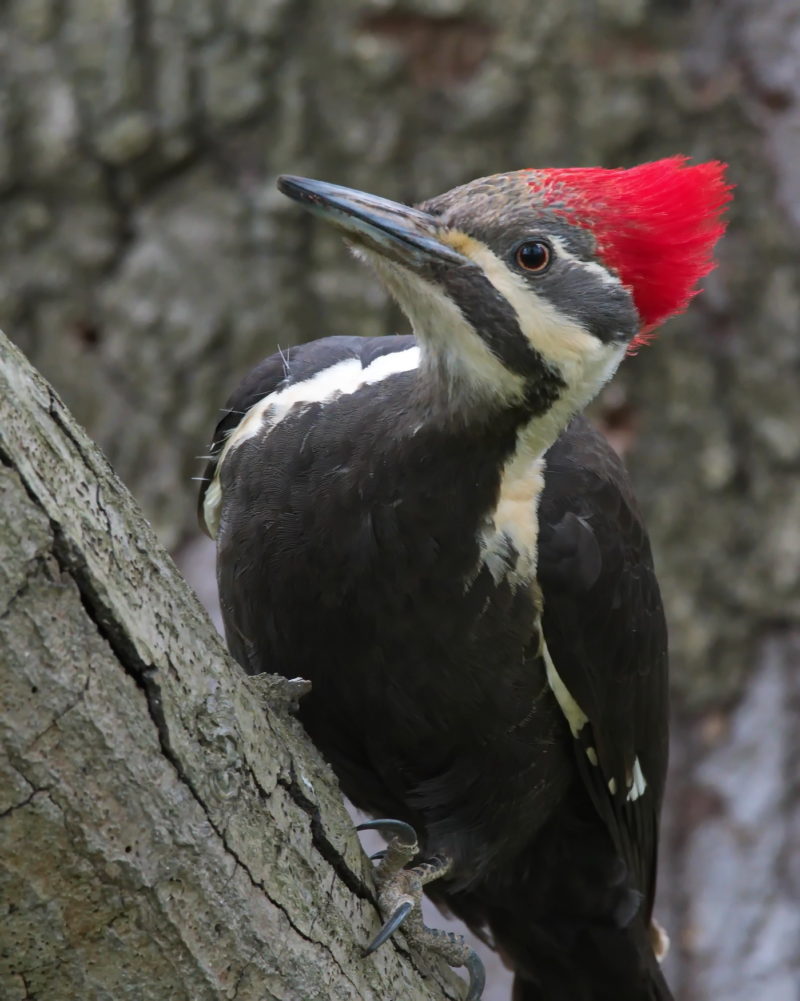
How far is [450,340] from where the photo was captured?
7.31 feet

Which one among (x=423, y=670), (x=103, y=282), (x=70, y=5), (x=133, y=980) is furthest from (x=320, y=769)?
(x=70, y=5)

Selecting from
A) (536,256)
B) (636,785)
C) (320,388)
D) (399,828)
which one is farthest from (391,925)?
(536,256)

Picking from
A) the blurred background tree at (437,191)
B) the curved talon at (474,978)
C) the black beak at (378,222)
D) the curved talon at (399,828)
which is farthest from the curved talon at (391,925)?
the blurred background tree at (437,191)

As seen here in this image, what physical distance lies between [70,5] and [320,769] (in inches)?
98.2

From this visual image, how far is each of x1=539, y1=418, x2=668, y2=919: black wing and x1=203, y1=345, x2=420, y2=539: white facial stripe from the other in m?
0.35

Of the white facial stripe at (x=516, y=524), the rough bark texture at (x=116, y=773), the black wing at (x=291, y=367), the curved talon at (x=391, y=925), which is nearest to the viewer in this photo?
the rough bark texture at (x=116, y=773)

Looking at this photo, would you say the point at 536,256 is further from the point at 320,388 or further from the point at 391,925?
the point at 391,925

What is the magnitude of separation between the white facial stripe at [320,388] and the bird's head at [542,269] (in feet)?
0.78

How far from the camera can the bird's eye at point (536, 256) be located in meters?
2.24

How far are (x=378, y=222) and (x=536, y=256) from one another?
30 cm

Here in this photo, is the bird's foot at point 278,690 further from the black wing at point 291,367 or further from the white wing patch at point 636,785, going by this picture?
the white wing patch at point 636,785

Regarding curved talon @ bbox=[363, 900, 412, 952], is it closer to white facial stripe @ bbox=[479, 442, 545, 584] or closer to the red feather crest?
white facial stripe @ bbox=[479, 442, 545, 584]

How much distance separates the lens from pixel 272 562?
7.75 ft

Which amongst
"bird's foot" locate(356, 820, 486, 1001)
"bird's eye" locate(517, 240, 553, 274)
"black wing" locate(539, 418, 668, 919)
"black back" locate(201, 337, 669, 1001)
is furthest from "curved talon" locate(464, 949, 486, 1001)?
"bird's eye" locate(517, 240, 553, 274)
